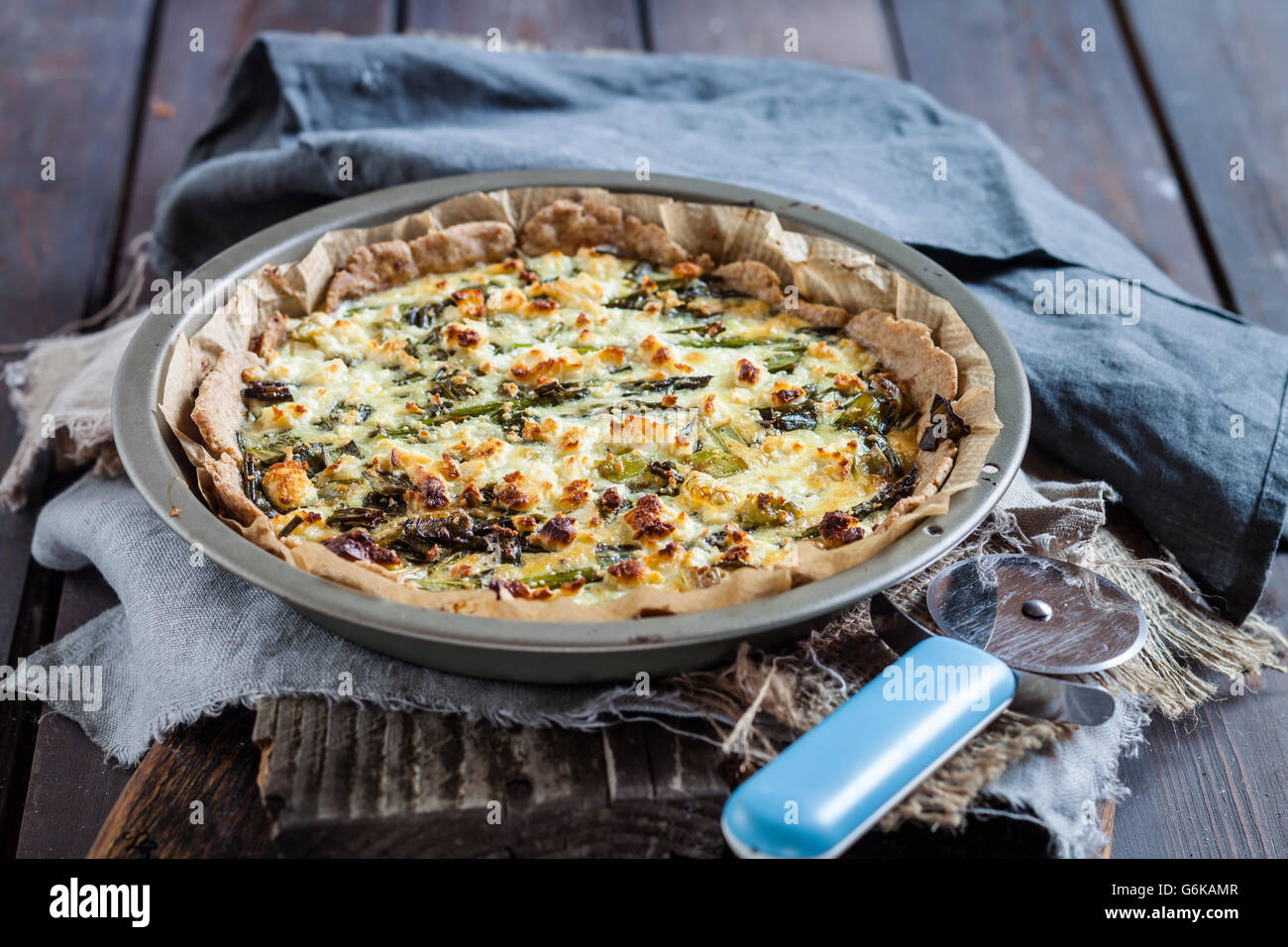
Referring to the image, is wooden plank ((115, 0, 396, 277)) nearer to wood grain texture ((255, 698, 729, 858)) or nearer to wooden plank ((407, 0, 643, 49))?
wooden plank ((407, 0, 643, 49))

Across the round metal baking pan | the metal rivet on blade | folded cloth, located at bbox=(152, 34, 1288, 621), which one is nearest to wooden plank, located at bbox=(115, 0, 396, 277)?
folded cloth, located at bbox=(152, 34, 1288, 621)

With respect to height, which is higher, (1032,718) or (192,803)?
(1032,718)


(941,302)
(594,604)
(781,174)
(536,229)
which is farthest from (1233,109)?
(594,604)

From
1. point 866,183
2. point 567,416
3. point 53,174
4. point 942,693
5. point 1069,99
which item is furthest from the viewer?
point 1069,99

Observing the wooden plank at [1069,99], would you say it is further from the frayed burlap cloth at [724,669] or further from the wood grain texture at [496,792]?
the wood grain texture at [496,792]

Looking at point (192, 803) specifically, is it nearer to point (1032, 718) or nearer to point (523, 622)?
point (523, 622)

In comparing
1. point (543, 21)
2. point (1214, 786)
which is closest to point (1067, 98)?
point (543, 21)
